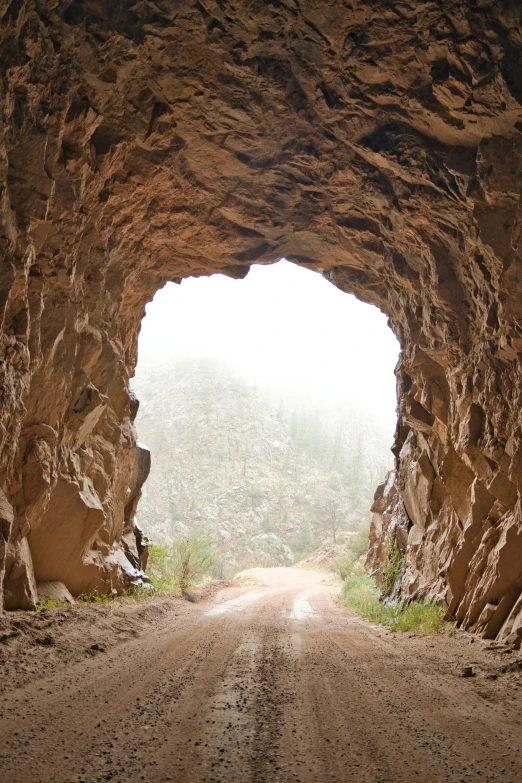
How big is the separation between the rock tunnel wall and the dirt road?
106 inches

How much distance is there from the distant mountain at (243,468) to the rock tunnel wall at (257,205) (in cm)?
4409

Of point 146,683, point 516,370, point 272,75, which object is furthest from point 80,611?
point 272,75

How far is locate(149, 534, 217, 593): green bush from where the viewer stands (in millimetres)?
16984

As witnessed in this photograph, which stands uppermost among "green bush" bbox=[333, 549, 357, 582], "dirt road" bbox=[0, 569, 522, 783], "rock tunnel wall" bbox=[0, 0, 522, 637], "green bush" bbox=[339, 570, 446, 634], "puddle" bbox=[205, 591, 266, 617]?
"rock tunnel wall" bbox=[0, 0, 522, 637]

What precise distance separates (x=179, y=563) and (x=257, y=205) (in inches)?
500

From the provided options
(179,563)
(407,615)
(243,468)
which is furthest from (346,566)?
(243,468)

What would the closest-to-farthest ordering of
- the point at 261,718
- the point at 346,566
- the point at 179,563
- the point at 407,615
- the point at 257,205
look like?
the point at 261,718 < the point at 407,615 < the point at 257,205 < the point at 179,563 < the point at 346,566

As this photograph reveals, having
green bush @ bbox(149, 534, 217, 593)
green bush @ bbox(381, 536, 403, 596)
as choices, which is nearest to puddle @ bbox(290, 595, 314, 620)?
green bush @ bbox(381, 536, 403, 596)

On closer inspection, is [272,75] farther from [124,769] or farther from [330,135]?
[124,769]

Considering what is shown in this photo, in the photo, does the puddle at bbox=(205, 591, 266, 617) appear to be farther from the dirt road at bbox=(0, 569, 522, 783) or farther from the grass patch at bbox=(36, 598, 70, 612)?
the dirt road at bbox=(0, 569, 522, 783)

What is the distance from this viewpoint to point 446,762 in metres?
3.62

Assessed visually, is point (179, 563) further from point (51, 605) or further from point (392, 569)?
point (51, 605)

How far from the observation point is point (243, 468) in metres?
72.6

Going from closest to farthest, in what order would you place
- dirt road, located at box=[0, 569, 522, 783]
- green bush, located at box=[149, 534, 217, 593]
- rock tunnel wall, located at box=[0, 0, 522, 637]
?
dirt road, located at box=[0, 569, 522, 783] → rock tunnel wall, located at box=[0, 0, 522, 637] → green bush, located at box=[149, 534, 217, 593]
